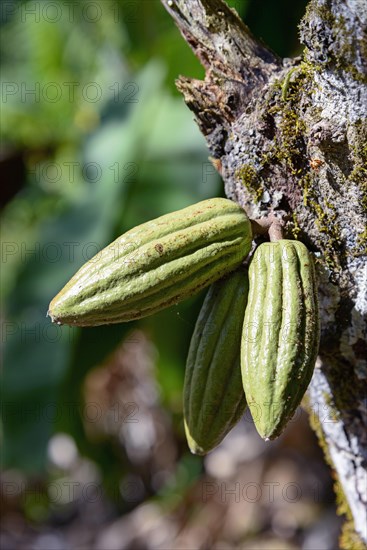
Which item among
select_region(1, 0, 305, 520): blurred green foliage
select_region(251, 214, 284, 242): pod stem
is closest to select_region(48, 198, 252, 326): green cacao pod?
select_region(251, 214, 284, 242): pod stem

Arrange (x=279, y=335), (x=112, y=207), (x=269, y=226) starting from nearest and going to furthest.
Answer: (x=279, y=335) < (x=269, y=226) < (x=112, y=207)

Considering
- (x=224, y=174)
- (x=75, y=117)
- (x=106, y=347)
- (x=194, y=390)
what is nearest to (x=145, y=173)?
(x=106, y=347)

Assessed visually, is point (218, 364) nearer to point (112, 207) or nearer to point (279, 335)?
point (279, 335)

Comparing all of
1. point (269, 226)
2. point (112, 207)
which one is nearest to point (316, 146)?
point (269, 226)

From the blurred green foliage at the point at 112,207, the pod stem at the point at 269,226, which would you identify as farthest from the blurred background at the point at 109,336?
the pod stem at the point at 269,226

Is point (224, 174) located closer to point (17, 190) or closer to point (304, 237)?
point (304, 237)
